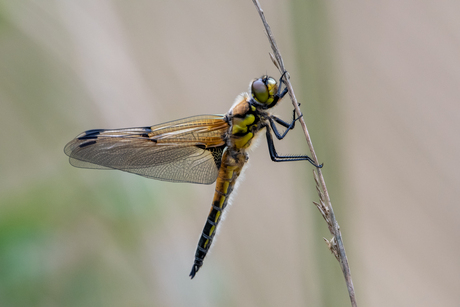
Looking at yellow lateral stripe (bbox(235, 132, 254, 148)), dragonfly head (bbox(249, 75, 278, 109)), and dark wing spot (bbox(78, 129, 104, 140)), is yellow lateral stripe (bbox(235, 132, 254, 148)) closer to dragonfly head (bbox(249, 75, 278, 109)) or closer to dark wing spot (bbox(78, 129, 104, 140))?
dragonfly head (bbox(249, 75, 278, 109))

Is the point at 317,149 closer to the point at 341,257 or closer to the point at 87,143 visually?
the point at 341,257

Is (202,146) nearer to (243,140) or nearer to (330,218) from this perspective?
(243,140)

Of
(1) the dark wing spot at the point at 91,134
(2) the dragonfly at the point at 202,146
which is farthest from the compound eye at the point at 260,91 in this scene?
(1) the dark wing spot at the point at 91,134

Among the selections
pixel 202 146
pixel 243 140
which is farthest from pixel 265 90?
pixel 202 146

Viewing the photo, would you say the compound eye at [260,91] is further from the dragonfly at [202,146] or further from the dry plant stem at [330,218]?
the dry plant stem at [330,218]

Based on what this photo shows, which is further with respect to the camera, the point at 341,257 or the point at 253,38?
the point at 253,38

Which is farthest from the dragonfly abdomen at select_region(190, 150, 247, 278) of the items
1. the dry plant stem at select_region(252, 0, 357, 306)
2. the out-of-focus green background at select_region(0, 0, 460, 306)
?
the dry plant stem at select_region(252, 0, 357, 306)

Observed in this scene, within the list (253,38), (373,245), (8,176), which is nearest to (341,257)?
(373,245)
